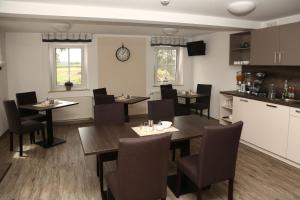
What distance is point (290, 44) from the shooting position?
11.7ft

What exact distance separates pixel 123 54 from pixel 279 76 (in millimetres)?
3664

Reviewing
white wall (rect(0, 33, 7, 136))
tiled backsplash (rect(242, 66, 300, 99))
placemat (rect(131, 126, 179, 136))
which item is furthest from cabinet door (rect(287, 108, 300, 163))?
white wall (rect(0, 33, 7, 136))

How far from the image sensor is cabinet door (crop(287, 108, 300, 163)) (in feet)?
10.8

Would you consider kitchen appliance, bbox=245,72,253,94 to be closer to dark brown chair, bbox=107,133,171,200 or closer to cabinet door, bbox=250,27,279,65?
cabinet door, bbox=250,27,279,65

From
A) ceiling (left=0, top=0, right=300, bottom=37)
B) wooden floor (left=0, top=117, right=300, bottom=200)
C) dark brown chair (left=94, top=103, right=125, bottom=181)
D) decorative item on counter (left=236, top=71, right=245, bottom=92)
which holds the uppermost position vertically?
ceiling (left=0, top=0, right=300, bottom=37)

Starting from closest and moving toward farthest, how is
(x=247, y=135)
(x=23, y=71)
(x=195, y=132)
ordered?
(x=195, y=132) < (x=247, y=135) < (x=23, y=71)

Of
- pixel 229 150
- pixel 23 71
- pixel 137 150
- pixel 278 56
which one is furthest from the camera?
pixel 23 71

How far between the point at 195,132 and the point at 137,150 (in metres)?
1.06

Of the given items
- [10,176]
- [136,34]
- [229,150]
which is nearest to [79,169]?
[10,176]

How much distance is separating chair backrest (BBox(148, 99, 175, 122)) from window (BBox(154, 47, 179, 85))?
10.4ft

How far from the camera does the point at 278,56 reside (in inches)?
149

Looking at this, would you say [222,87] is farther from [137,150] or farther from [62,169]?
[137,150]

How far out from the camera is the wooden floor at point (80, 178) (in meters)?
2.74

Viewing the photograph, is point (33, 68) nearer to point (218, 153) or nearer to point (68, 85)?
point (68, 85)
